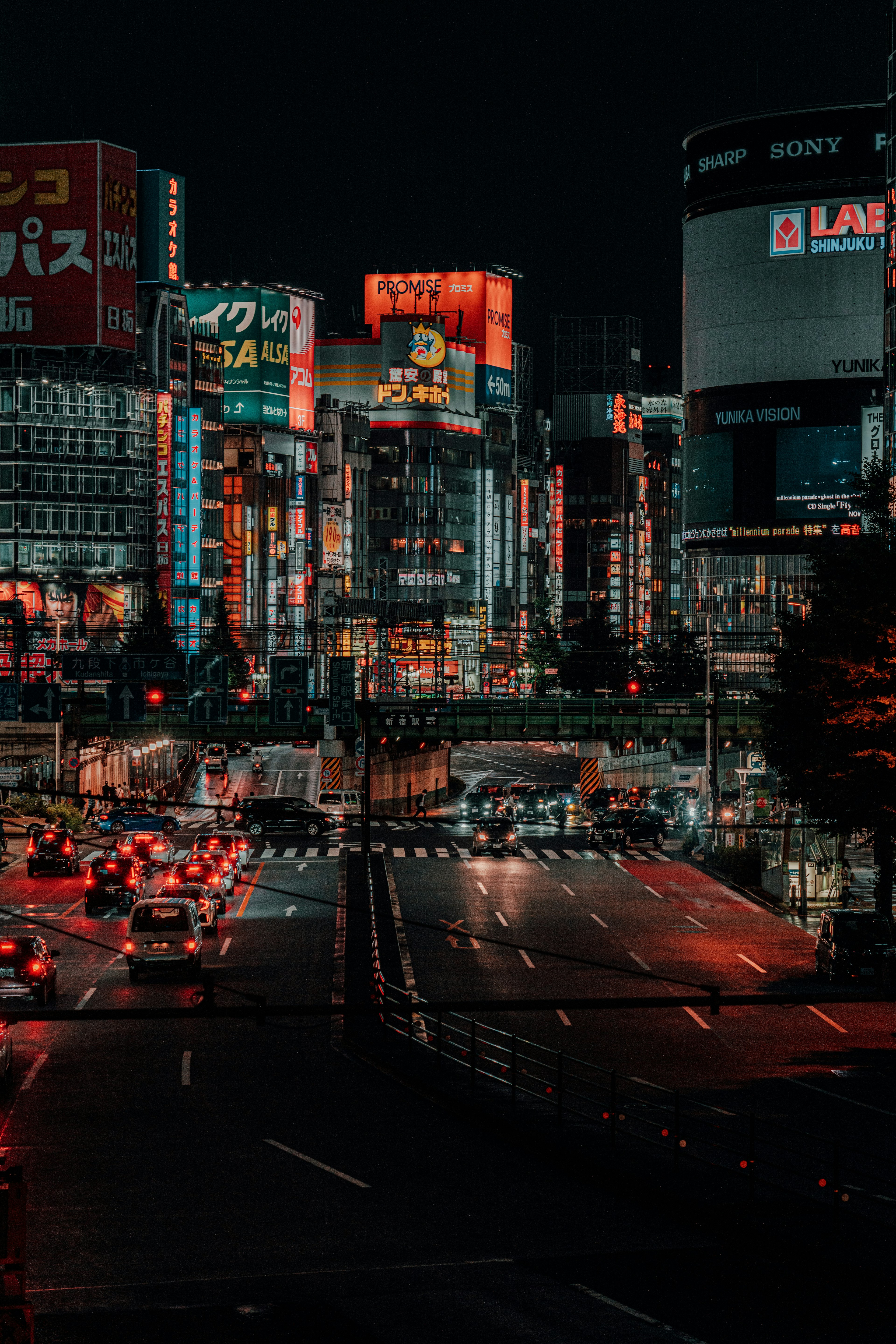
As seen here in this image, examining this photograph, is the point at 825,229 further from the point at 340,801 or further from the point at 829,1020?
the point at 829,1020

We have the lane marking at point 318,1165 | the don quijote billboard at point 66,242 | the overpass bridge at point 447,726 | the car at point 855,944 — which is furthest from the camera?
the don quijote billboard at point 66,242

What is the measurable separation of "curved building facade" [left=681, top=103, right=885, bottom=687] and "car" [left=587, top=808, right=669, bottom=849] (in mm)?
76523

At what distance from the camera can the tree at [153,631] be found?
11462 centimetres

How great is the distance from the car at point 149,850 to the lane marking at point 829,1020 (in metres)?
32.7

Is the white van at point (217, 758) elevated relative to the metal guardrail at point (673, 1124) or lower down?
lower down

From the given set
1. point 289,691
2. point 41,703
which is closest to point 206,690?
point 289,691

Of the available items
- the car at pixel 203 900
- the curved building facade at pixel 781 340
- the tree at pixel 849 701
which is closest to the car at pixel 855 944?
the tree at pixel 849 701

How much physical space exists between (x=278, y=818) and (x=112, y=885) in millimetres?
32870

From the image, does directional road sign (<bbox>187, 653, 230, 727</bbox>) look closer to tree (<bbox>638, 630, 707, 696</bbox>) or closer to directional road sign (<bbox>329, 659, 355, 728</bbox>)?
directional road sign (<bbox>329, 659, 355, 728</bbox>)

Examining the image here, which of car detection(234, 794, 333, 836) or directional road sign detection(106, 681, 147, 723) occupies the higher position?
directional road sign detection(106, 681, 147, 723)

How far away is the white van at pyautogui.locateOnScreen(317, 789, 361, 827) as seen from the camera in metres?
92.9

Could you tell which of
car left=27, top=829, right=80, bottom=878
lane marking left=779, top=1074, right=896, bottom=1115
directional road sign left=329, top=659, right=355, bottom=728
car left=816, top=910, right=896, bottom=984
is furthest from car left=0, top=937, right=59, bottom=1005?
directional road sign left=329, top=659, right=355, bottom=728

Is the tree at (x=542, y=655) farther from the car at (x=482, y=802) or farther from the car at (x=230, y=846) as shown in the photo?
the car at (x=230, y=846)

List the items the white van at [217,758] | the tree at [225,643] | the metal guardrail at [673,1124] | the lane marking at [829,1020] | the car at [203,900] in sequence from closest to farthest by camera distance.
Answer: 1. the metal guardrail at [673,1124]
2. the lane marking at [829,1020]
3. the car at [203,900]
4. the tree at [225,643]
5. the white van at [217,758]
